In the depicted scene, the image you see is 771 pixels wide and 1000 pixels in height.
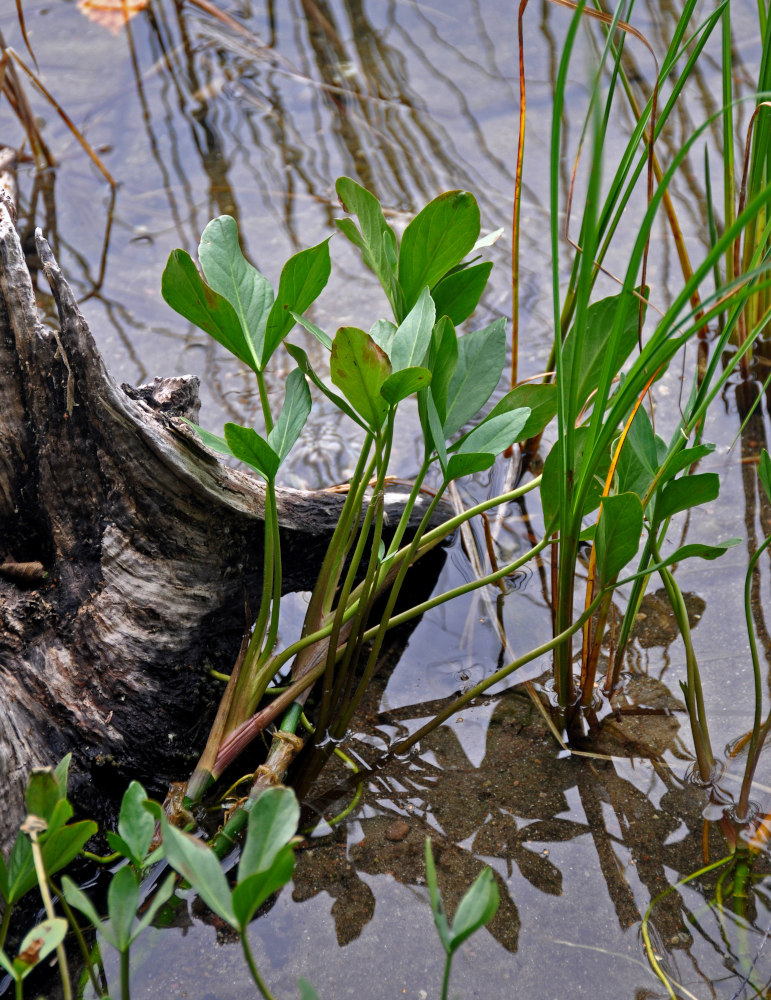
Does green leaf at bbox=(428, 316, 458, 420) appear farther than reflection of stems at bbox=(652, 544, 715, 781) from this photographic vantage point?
No

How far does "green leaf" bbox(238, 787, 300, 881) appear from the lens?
832 mm

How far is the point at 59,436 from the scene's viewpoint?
54.4 inches

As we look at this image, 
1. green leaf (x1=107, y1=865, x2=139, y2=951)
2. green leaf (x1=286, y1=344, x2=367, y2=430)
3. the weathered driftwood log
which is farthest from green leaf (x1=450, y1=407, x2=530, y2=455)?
green leaf (x1=107, y1=865, x2=139, y2=951)

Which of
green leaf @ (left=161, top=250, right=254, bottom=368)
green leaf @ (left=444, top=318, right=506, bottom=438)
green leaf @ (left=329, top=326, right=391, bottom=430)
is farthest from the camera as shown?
green leaf @ (left=444, top=318, right=506, bottom=438)

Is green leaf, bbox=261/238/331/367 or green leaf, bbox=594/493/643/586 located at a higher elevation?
green leaf, bbox=261/238/331/367

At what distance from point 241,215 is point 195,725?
67.2 inches

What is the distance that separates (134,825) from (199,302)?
2.17 ft

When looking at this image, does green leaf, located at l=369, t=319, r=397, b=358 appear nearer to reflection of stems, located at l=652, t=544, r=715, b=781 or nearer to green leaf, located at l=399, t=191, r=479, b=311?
green leaf, located at l=399, t=191, r=479, b=311

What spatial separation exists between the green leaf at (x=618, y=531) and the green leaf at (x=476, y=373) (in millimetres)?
256

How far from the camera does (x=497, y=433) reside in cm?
122

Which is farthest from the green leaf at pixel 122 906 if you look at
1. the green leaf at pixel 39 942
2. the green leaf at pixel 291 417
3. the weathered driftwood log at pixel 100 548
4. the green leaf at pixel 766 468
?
the green leaf at pixel 766 468

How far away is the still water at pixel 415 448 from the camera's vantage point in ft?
3.80

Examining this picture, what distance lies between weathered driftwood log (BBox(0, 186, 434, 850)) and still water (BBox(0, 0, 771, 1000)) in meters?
0.27

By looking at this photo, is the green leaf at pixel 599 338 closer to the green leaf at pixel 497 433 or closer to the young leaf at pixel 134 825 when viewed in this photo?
the green leaf at pixel 497 433
